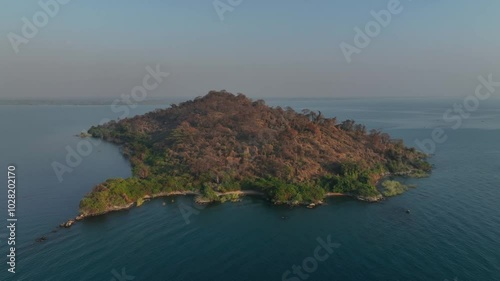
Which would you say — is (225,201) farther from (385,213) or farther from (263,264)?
(385,213)

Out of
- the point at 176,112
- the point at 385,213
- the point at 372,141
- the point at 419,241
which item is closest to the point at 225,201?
the point at 385,213

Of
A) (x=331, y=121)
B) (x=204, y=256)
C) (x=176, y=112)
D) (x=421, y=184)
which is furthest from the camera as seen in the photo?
(x=176, y=112)
